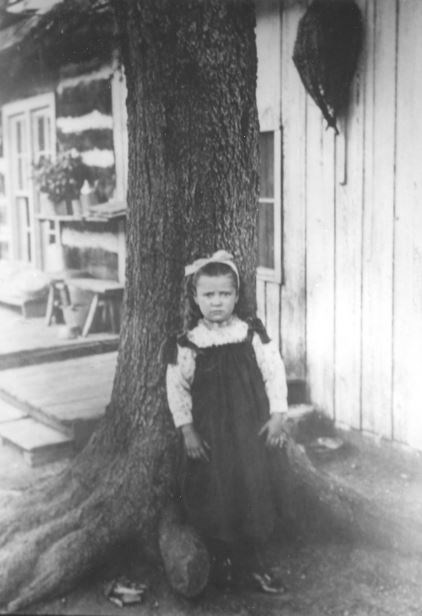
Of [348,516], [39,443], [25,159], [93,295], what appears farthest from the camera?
[25,159]

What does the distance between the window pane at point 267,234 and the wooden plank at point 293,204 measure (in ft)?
0.86

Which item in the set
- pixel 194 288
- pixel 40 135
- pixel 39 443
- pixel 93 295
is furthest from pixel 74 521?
pixel 40 135

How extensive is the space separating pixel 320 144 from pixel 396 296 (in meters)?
1.24

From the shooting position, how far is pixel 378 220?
4.93 meters

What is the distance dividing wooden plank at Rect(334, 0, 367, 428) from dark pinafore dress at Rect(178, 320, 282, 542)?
2086mm

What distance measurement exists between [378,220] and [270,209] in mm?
1257

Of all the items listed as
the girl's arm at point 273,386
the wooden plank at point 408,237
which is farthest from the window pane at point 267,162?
the girl's arm at point 273,386

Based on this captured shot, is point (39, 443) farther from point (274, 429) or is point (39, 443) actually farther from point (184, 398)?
point (274, 429)

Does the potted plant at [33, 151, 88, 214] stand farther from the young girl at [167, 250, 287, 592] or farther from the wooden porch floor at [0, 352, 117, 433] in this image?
the young girl at [167, 250, 287, 592]

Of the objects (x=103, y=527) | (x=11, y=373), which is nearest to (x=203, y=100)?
(x=103, y=527)

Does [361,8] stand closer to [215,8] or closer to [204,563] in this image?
[215,8]

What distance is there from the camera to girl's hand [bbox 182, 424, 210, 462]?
3160 mm

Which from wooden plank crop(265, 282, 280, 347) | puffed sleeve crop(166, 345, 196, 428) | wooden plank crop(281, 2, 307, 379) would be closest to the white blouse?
puffed sleeve crop(166, 345, 196, 428)

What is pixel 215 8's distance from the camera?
3.35m
